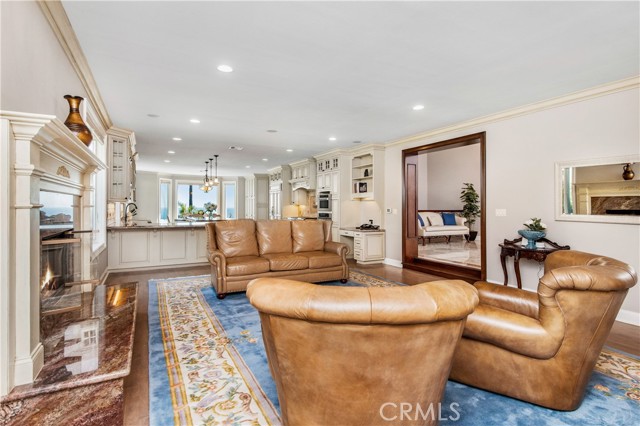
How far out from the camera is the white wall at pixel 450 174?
10141 millimetres

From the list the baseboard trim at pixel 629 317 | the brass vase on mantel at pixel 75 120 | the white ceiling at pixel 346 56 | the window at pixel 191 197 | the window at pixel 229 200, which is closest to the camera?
the white ceiling at pixel 346 56

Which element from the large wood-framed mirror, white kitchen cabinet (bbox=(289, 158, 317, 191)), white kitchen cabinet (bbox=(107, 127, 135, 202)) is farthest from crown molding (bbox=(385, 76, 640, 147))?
white kitchen cabinet (bbox=(107, 127, 135, 202))

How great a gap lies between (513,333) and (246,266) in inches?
128

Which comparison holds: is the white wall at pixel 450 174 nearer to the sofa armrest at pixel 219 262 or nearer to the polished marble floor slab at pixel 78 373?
the sofa armrest at pixel 219 262

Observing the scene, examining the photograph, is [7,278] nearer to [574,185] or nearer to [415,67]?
[415,67]

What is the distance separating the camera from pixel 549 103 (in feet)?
13.1

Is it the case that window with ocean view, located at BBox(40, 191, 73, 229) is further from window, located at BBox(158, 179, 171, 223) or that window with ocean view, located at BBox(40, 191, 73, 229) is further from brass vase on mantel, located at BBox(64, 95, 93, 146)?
window, located at BBox(158, 179, 171, 223)

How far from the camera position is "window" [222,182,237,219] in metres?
14.4

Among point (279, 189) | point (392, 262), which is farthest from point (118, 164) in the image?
point (392, 262)

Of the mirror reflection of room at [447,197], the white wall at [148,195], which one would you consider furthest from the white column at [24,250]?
the white wall at [148,195]

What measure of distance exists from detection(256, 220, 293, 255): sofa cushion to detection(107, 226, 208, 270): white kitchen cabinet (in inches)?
80.4

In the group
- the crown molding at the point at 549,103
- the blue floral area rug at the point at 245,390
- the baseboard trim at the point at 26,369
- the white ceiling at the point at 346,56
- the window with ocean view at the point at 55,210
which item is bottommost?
the blue floral area rug at the point at 245,390

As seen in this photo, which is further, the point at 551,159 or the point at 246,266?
the point at 246,266

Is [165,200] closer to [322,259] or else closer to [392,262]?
[392,262]
